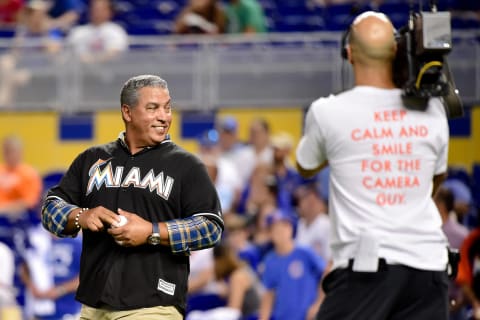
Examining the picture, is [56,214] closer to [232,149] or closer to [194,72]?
[232,149]

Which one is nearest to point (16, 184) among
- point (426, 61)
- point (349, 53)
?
point (349, 53)

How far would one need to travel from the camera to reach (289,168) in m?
11.9

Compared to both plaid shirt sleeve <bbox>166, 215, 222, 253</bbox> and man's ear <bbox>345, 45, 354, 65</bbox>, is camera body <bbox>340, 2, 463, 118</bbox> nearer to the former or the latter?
man's ear <bbox>345, 45, 354, 65</bbox>

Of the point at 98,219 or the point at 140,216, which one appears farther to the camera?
the point at 140,216

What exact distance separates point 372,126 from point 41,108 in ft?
28.7

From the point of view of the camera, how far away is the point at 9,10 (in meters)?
14.4

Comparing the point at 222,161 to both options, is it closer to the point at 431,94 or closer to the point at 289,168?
the point at 289,168

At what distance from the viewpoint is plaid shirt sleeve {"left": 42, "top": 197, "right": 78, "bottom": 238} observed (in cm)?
503

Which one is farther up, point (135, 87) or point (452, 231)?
point (135, 87)

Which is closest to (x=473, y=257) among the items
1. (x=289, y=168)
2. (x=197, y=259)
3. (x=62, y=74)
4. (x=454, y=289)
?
(x=454, y=289)

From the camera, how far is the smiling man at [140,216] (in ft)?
16.0

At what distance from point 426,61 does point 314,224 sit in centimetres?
624

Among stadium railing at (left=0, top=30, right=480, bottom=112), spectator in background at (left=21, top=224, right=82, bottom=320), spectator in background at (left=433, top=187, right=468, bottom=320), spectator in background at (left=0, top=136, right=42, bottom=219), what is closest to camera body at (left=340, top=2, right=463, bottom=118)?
spectator in background at (left=433, top=187, right=468, bottom=320)

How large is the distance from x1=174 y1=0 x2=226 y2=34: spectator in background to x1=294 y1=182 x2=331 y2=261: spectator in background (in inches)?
113
